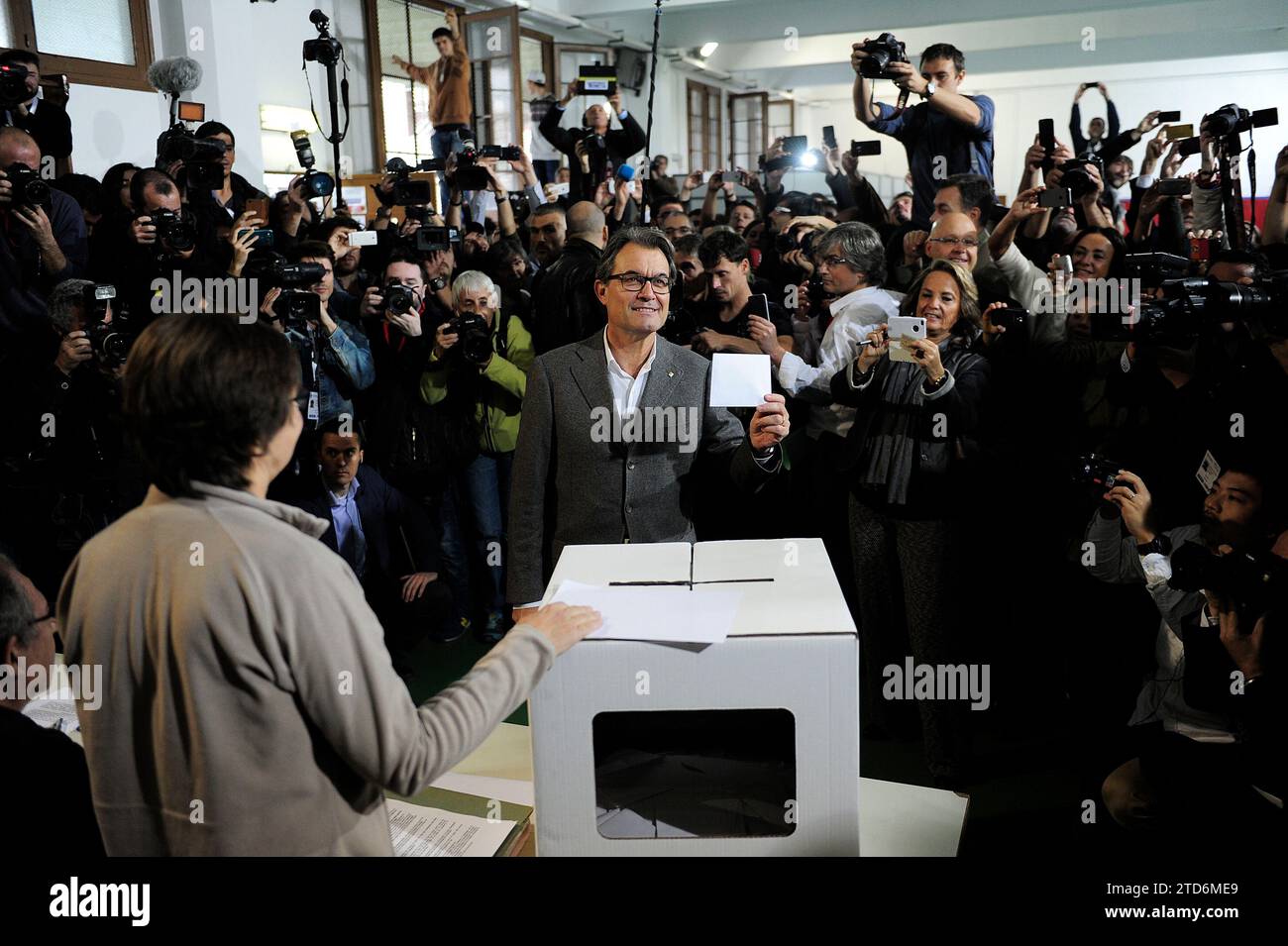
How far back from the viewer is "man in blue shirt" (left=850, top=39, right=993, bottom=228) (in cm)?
382

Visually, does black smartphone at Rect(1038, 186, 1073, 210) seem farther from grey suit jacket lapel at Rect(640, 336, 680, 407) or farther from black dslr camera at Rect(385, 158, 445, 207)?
black dslr camera at Rect(385, 158, 445, 207)

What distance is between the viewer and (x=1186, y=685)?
2.03 meters

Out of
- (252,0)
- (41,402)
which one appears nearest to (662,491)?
(41,402)

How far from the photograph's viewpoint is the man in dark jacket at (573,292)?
3.35 m

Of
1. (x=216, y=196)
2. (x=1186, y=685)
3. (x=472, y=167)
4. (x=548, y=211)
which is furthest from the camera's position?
(x=216, y=196)

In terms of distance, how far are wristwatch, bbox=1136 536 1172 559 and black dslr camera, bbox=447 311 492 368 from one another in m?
2.13

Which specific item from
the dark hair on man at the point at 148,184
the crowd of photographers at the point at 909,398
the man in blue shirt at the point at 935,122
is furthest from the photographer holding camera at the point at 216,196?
the man in blue shirt at the point at 935,122

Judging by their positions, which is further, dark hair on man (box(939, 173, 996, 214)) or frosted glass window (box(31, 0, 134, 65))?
frosted glass window (box(31, 0, 134, 65))

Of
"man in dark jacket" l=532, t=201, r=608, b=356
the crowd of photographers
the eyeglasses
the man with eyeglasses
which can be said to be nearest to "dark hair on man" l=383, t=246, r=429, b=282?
the crowd of photographers

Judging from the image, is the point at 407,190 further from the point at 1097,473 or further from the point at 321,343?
the point at 1097,473

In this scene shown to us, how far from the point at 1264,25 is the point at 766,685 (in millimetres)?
14834

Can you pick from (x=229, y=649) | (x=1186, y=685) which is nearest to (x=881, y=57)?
(x=1186, y=685)

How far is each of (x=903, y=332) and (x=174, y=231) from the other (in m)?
2.31
